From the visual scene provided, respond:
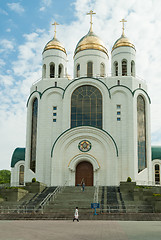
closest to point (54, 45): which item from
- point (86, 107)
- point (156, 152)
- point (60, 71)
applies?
point (60, 71)

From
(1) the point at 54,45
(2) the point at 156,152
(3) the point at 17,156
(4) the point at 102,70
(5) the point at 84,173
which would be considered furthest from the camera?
(3) the point at 17,156

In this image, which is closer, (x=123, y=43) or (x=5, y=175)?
(x=123, y=43)

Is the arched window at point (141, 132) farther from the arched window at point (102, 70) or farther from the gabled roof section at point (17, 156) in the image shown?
the gabled roof section at point (17, 156)

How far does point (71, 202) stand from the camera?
23.9 meters

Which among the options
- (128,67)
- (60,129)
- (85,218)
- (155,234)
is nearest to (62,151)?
(60,129)

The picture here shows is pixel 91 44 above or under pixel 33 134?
above

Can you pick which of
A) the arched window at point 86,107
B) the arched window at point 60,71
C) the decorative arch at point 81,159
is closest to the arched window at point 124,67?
the arched window at point 86,107

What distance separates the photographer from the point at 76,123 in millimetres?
35312

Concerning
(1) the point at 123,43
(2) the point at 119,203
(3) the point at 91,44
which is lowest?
(2) the point at 119,203

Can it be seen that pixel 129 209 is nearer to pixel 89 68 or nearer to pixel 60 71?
pixel 89 68

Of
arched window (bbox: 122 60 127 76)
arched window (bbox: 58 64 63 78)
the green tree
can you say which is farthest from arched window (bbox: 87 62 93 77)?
the green tree

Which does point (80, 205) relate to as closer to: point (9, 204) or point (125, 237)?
point (9, 204)

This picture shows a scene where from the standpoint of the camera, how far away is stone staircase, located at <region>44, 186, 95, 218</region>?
2159 cm

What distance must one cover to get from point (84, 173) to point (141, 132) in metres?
7.54
